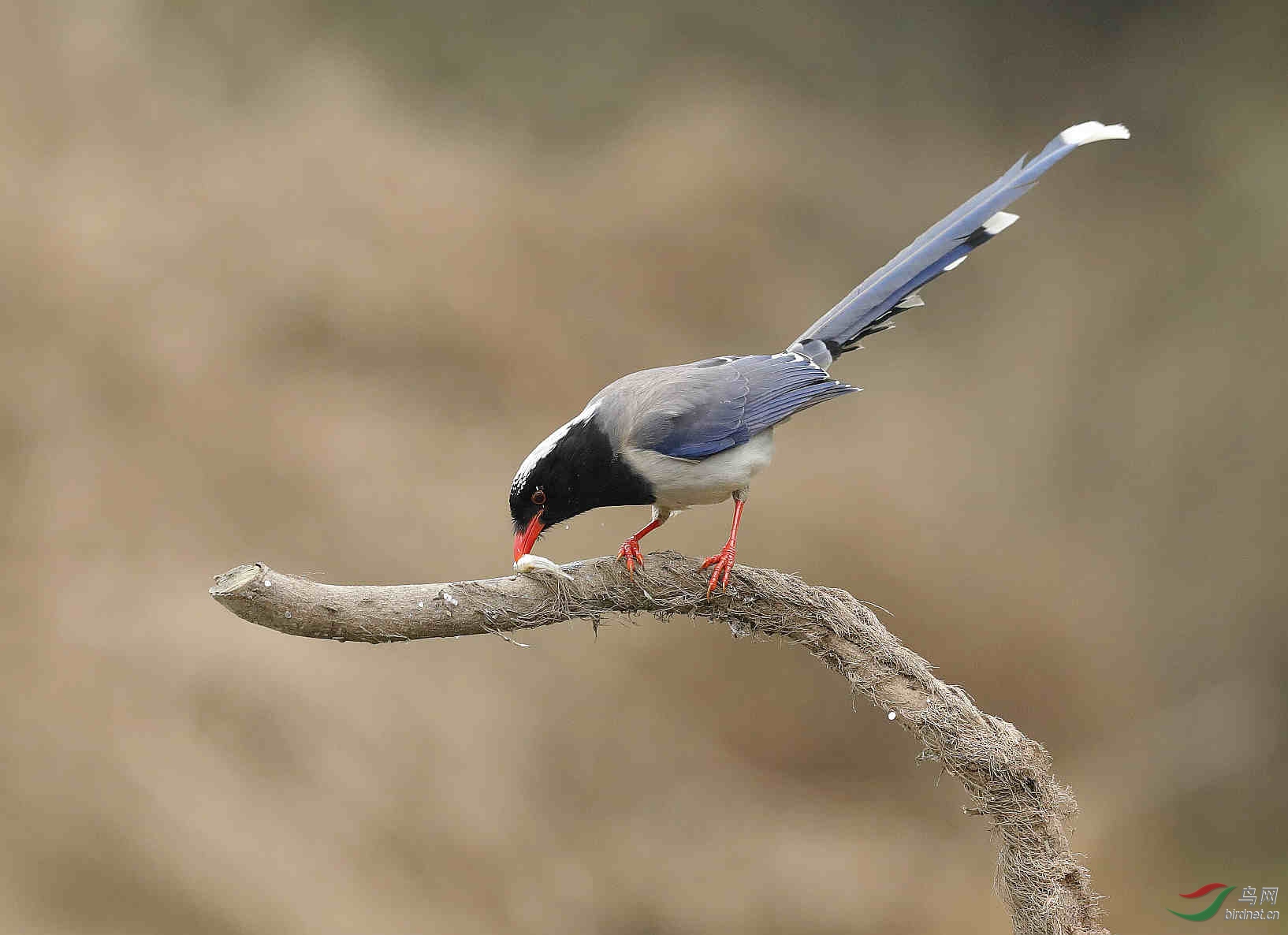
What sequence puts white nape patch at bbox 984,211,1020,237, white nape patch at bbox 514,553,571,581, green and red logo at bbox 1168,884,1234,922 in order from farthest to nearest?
green and red logo at bbox 1168,884,1234,922 < white nape patch at bbox 984,211,1020,237 < white nape patch at bbox 514,553,571,581

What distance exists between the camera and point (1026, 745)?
8.25 feet

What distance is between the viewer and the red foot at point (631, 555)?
8.02 feet

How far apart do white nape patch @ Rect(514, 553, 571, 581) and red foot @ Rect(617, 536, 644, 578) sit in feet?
0.47

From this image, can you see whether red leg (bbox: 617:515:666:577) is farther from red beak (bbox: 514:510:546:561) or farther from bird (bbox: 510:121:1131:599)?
red beak (bbox: 514:510:546:561)

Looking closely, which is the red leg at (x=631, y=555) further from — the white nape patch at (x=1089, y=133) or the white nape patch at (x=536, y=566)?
the white nape patch at (x=1089, y=133)

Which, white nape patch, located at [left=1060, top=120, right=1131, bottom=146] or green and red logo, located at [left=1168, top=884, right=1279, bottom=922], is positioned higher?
white nape patch, located at [left=1060, top=120, right=1131, bottom=146]

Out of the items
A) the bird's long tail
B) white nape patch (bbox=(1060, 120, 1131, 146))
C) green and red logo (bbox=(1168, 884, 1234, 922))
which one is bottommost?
green and red logo (bbox=(1168, 884, 1234, 922))

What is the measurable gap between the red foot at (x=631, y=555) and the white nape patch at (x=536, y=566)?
0.14 metres

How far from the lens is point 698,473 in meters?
2.44

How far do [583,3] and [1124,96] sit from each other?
2.39 metres

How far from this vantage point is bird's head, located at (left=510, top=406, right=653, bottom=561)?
240 centimetres

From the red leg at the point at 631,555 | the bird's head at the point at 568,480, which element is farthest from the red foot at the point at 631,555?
the bird's head at the point at 568,480

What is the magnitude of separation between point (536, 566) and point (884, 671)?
2.92ft

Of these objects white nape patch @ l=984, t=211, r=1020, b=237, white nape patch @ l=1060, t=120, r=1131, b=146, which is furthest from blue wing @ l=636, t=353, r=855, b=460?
white nape patch @ l=1060, t=120, r=1131, b=146
